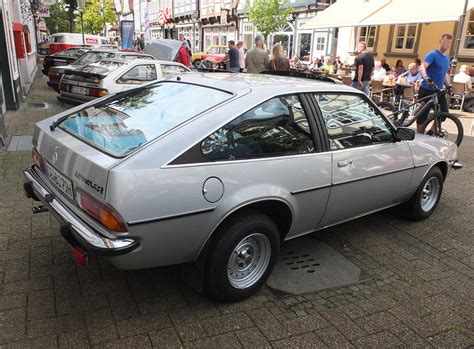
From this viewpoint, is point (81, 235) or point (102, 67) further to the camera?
point (102, 67)

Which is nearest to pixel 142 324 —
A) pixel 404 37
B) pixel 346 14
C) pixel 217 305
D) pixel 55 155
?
pixel 217 305

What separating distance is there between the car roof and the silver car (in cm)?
1

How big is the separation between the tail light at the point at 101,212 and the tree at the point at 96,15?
44.9 m

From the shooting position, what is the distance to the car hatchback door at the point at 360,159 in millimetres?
3416

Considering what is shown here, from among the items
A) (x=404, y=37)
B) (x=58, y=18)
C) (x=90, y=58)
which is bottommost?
(x=90, y=58)

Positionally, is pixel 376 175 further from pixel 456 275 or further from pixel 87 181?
pixel 87 181

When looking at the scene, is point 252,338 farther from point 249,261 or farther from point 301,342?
point 249,261

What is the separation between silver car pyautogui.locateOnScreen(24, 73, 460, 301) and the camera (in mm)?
2455

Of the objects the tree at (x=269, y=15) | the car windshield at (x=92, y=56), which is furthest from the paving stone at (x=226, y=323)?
the tree at (x=269, y=15)

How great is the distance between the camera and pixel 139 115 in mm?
3135

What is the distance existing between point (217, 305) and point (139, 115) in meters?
1.49

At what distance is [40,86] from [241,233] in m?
14.0

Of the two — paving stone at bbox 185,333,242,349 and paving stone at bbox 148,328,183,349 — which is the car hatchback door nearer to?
paving stone at bbox 185,333,242,349

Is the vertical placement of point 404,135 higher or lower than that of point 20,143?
higher
